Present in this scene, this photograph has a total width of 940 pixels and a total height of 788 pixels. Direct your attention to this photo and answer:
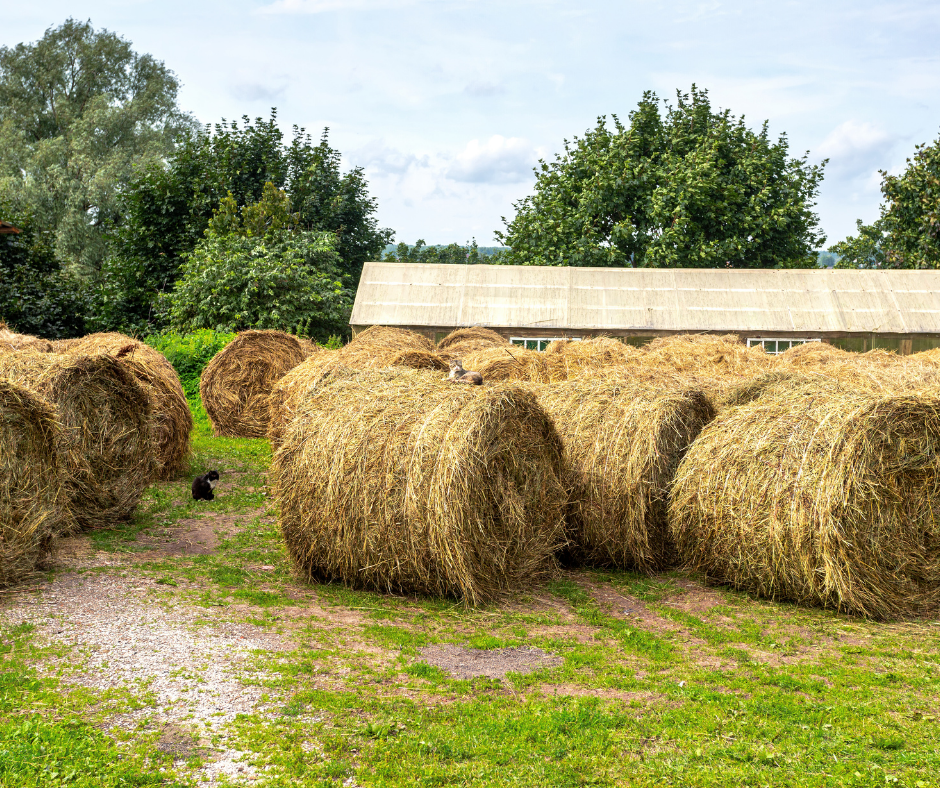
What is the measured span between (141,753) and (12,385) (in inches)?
Result: 209

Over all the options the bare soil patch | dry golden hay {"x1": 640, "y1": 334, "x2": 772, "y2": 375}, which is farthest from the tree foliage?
the bare soil patch

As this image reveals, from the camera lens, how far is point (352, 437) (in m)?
9.46

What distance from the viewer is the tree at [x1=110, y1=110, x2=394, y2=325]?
42.9 m

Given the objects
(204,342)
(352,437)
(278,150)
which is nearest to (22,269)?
(204,342)

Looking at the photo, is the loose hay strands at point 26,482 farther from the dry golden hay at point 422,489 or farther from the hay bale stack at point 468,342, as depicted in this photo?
the hay bale stack at point 468,342

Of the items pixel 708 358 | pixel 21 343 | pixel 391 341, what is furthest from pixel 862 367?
pixel 21 343

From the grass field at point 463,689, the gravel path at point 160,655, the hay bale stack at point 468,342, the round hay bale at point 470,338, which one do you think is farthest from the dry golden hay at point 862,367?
the gravel path at point 160,655

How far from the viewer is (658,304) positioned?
33.3 meters

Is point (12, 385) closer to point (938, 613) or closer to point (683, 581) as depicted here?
point (683, 581)

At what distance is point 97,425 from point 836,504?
974 cm

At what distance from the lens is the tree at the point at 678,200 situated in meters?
43.7

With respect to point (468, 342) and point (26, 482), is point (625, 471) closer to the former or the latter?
point (26, 482)

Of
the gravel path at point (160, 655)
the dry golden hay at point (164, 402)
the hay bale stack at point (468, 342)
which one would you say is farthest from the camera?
the hay bale stack at point (468, 342)

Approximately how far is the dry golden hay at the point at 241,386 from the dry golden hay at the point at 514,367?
6.16 meters
